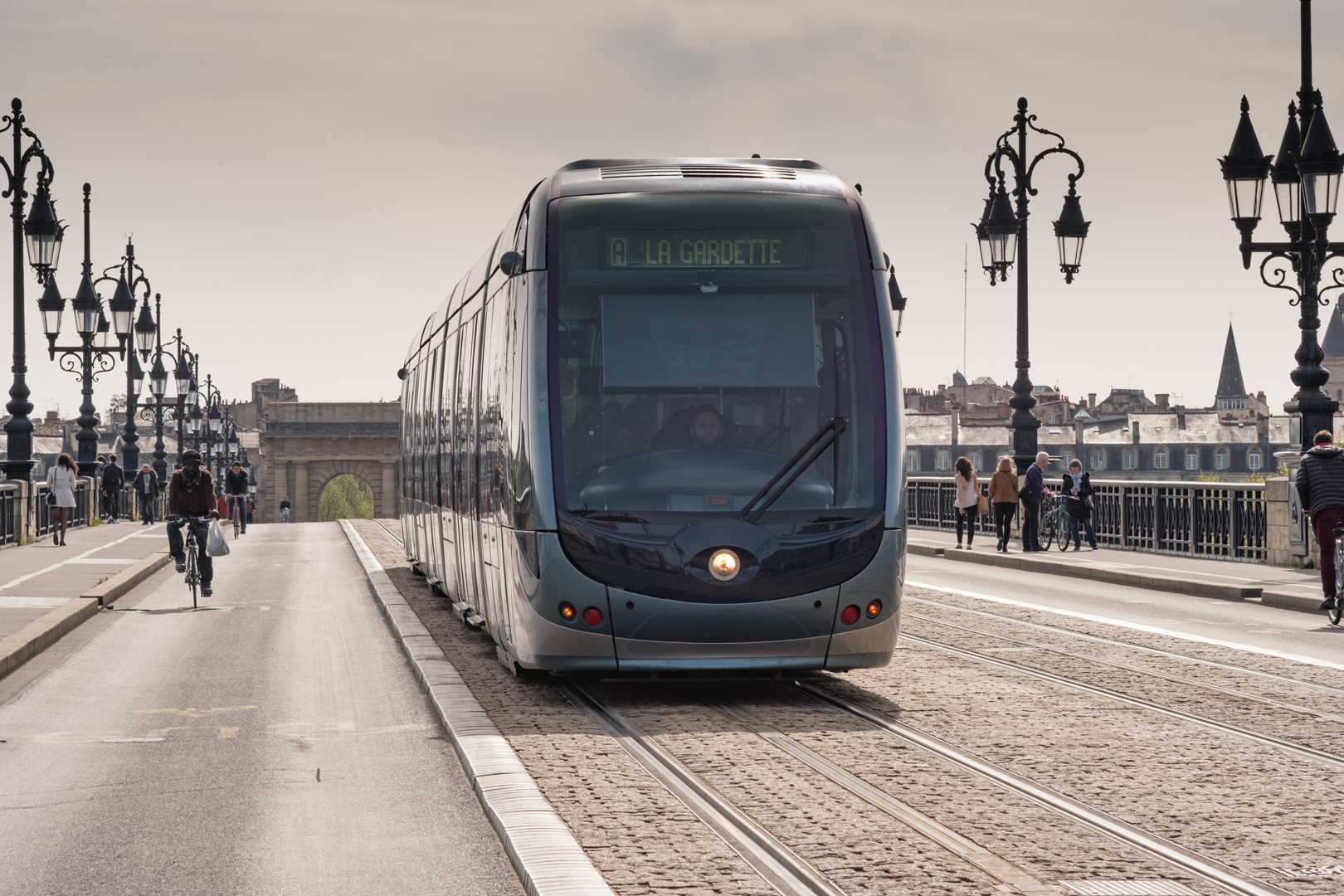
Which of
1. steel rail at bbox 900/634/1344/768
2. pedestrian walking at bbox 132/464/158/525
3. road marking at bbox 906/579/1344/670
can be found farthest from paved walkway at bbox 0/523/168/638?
road marking at bbox 906/579/1344/670

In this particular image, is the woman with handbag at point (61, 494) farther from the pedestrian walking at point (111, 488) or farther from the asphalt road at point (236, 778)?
the asphalt road at point (236, 778)

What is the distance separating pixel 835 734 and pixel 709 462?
74.2 inches

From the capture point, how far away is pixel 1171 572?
20.0 metres

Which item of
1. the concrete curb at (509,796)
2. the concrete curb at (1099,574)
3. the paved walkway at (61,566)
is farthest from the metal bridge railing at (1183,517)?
the paved walkway at (61,566)

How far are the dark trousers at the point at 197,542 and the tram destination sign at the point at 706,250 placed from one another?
9.32 m

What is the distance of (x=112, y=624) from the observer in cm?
1519

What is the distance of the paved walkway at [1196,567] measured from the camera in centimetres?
1784

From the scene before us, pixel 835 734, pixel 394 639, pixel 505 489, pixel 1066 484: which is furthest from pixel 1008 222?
pixel 835 734

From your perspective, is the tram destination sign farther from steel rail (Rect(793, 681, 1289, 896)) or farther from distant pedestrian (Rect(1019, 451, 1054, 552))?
distant pedestrian (Rect(1019, 451, 1054, 552))

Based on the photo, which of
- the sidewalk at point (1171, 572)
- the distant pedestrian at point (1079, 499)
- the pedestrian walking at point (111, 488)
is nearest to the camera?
the sidewalk at point (1171, 572)

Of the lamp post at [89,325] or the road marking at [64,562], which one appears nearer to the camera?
the road marking at [64,562]

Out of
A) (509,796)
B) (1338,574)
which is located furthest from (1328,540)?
(509,796)

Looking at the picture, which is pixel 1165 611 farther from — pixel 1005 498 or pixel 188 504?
pixel 188 504

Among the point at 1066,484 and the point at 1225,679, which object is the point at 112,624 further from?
the point at 1066,484
